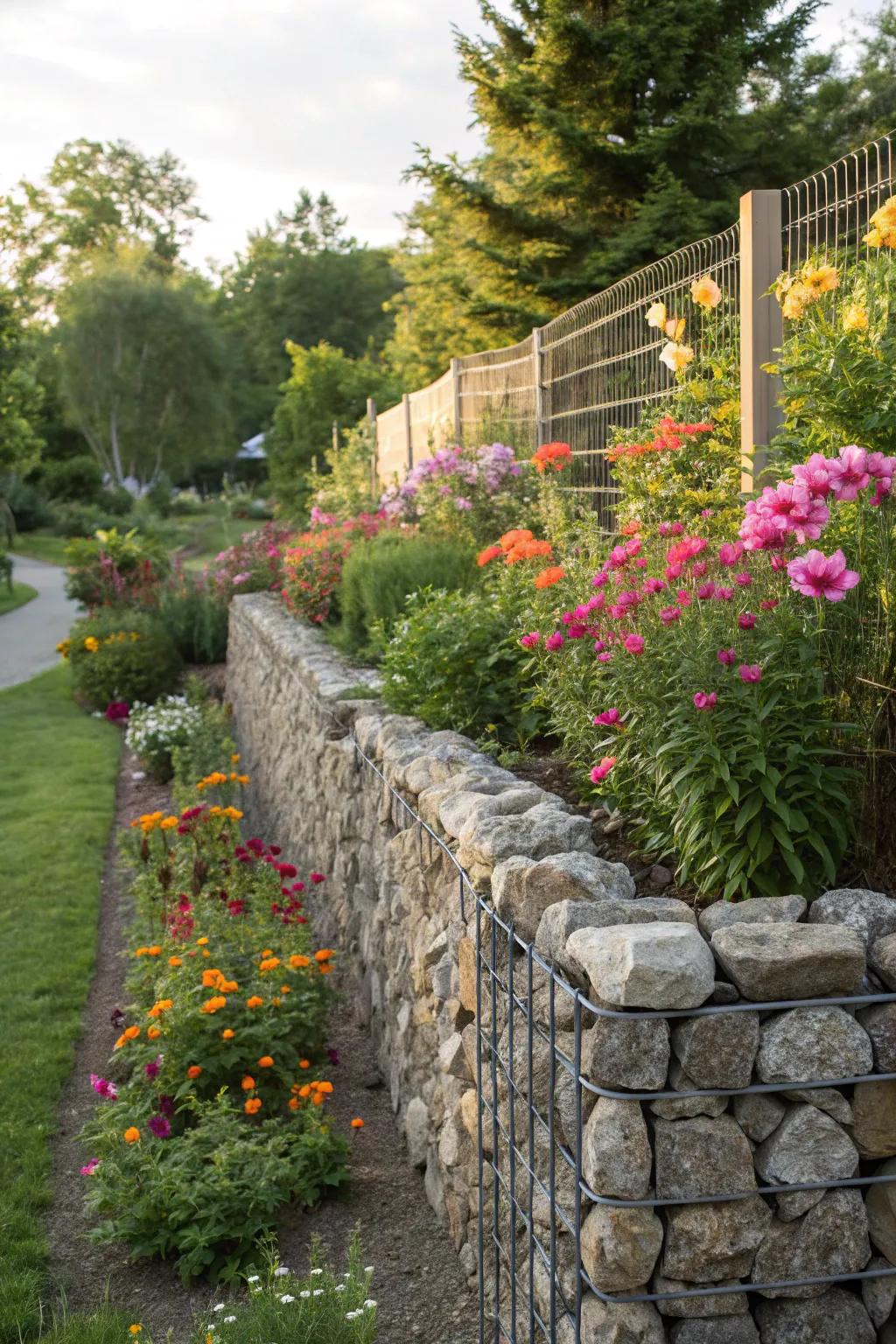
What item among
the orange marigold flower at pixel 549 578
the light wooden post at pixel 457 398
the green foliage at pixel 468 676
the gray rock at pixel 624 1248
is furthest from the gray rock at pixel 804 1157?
the light wooden post at pixel 457 398

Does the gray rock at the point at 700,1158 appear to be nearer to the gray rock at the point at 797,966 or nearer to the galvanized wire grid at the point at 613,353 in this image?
the gray rock at the point at 797,966

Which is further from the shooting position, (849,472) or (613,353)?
(613,353)

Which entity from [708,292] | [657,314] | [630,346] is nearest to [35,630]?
[630,346]

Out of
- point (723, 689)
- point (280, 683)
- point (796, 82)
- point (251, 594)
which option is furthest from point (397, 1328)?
point (796, 82)

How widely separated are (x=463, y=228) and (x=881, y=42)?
965 cm

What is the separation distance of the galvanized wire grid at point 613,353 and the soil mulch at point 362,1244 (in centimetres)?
255

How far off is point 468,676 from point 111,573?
10.8m

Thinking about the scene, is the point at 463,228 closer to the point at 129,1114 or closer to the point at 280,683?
the point at 280,683

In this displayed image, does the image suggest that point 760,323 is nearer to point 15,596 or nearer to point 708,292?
point 708,292

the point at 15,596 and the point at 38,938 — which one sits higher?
the point at 15,596

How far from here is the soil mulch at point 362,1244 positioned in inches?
121

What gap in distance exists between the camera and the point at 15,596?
21.7 meters

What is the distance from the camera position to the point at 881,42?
66.7 ft

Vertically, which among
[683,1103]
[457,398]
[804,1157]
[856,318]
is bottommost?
[804,1157]
